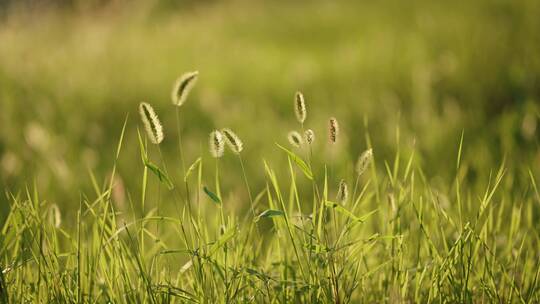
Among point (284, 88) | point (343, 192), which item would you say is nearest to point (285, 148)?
point (343, 192)

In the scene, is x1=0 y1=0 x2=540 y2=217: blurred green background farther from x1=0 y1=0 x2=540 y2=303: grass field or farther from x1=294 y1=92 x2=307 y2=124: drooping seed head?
x1=294 y1=92 x2=307 y2=124: drooping seed head

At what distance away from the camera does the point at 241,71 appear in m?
4.42

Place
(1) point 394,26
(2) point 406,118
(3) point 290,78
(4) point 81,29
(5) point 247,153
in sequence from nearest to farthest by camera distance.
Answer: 1. (5) point 247,153
2. (2) point 406,118
3. (3) point 290,78
4. (1) point 394,26
5. (4) point 81,29

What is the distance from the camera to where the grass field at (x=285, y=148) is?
1256 millimetres

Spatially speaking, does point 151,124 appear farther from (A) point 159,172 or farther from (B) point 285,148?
(B) point 285,148

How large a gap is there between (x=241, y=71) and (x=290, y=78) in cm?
43

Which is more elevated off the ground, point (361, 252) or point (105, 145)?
point (361, 252)

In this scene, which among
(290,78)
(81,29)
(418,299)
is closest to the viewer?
→ (418,299)

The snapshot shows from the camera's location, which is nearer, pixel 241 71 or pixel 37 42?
pixel 241 71

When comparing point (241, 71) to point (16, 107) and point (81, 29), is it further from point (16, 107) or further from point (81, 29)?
point (81, 29)

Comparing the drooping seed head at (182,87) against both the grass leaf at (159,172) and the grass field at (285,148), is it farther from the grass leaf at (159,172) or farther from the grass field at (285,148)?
the grass leaf at (159,172)

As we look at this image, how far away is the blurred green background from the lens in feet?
9.23

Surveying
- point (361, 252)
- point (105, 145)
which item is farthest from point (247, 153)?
point (361, 252)

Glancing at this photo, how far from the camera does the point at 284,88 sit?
407cm
